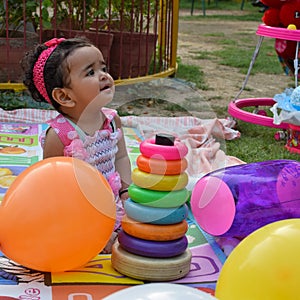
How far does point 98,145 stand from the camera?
8.34 ft

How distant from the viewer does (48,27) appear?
5.12m

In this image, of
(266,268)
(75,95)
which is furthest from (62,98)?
(266,268)

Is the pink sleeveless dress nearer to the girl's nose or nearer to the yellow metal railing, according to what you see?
the girl's nose

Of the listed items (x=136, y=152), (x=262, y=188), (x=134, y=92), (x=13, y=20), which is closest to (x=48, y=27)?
(x=13, y=20)

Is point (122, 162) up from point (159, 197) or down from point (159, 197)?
down

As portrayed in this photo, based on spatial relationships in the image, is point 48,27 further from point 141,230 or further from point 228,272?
point 228,272

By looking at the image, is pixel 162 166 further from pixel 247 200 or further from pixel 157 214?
pixel 247 200

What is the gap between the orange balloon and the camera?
198 cm

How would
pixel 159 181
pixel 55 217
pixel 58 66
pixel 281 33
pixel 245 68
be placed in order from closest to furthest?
pixel 55 217 < pixel 159 181 < pixel 58 66 < pixel 281 33 < pixel 245 68

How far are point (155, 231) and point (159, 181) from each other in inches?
6.2

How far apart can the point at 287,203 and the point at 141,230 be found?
0.56m

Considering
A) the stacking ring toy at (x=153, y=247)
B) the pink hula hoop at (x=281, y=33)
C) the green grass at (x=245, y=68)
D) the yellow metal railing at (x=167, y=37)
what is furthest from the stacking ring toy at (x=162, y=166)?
the yellow metal railing at (x=167, y=37)

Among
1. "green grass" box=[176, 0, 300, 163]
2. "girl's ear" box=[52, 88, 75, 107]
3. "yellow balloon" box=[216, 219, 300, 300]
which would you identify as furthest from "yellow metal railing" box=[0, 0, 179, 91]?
"yellow balloon" box=[216, 219, 300, 300]

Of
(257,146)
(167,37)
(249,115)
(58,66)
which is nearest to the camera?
(58,66)
